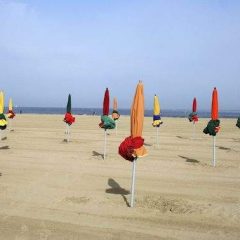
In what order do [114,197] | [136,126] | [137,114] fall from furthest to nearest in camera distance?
[114,197], [136,126], [137,114]

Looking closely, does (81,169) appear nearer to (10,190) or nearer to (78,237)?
(10,190)

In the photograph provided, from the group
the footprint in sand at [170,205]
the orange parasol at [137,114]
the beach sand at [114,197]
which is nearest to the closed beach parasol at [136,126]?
the orange parasol at [137,114]

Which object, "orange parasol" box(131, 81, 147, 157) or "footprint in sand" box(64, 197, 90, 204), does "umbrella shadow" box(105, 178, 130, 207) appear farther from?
"orange parasol" box(131, 81, 147, 157)

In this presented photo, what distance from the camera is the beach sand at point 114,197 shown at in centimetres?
763

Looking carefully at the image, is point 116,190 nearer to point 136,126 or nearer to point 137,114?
point 136,126

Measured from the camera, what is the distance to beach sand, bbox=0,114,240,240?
7633 mm

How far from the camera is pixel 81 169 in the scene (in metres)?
13.7

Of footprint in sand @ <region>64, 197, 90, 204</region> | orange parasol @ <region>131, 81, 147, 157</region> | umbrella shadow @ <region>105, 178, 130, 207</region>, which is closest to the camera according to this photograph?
orange parasol @ <region>131, 81, 147, 157</region>

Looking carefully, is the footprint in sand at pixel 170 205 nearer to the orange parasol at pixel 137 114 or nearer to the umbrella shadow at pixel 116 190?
the umbrella shadow at pixel 116 190

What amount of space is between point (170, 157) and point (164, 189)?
236 inches

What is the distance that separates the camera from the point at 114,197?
9.99 metres

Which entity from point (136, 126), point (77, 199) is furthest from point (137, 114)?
point (77, 199)

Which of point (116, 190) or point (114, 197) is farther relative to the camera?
point (116, 190)

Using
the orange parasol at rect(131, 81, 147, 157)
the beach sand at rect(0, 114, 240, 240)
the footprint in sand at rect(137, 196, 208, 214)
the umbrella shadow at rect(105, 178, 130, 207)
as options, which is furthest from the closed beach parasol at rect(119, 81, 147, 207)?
the umbrella shadow at rect(105, 178, 130, 207)
